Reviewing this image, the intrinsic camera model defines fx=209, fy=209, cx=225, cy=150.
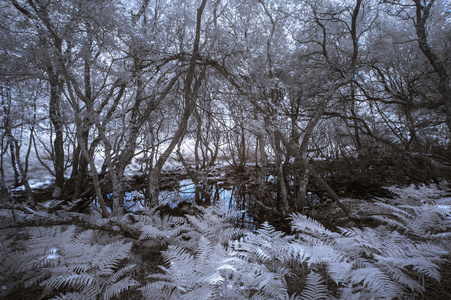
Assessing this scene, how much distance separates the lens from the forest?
5.90 feet

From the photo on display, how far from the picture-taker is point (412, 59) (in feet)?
24.0

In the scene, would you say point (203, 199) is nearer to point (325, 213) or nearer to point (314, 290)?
point (325, 213)

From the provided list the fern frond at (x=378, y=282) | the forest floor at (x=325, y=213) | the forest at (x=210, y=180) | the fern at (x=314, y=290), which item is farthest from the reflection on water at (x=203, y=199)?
the fern frond at (x=378, y=282)

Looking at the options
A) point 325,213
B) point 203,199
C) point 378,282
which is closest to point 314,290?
point 378,282

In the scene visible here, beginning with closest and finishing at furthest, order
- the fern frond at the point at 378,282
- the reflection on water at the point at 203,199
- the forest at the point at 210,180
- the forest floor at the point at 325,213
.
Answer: the fern frond at the point at 378,282
the forest at the point at 210,180
the forest floor at the point at 325,213
the reflection on water at the point at 203,199

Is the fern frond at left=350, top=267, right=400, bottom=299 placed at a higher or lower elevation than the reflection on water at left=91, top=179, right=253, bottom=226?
higher

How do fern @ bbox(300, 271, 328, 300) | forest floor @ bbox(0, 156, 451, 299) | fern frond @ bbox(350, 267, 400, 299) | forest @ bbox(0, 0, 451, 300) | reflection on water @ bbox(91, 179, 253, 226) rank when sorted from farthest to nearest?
reflection on water @ bbox(91, 179, 253, 226)
forest floor @ bbox(0, 156, 451, 299)
forest @ bbox(0, 0, 451, 300)
fern @ bbox(300, 271, 328, 300)
fern frond @ bbox(350, 267, 400, 299)

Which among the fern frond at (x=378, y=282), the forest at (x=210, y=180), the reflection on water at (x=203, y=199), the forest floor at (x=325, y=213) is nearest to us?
the fern frond at (x=378, y=282)

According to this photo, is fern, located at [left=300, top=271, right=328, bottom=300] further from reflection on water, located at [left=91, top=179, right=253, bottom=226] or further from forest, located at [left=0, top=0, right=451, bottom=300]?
reflection on water, located at [left=91, top=179, right=253, bottom=226]

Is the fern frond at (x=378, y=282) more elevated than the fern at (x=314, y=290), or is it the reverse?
the fern frond at (x=378, y=282)

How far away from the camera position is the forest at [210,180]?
1.80m

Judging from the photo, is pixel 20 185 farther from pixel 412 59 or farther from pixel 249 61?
pixel 412 59

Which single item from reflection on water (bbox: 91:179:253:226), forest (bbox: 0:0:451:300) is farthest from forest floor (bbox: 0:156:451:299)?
reflection on water (bbox: 91:179:253:226)

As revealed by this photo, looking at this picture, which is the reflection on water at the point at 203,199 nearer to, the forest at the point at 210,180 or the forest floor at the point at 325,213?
the forest at the point at 210,180
